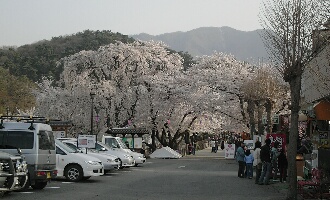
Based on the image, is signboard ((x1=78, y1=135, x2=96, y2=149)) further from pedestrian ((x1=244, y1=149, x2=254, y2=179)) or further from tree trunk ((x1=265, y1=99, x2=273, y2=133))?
tree trunk ((x1=265, y1=99, x2=273, y2=133))

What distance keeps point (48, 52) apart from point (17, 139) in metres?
93.3

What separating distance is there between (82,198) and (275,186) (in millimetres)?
8887

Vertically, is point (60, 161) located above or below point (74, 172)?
above

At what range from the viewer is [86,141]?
27188mm

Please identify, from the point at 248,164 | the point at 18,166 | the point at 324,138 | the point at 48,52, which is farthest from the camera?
the point at 48,52

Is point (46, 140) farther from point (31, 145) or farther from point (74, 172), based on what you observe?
point (74, 172)

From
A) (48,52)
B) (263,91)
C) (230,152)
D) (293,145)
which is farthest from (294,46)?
(48,52)

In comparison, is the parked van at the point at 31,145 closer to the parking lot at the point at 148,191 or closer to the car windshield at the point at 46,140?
the car windshield at the point at 46,140

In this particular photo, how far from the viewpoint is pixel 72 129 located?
195ft

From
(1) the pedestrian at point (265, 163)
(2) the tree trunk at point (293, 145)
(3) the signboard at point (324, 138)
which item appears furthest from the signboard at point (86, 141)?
(2) the tree trunk at point (293, 145)

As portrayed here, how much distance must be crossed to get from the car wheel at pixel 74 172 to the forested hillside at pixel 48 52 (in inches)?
2824

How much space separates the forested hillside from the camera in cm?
9919

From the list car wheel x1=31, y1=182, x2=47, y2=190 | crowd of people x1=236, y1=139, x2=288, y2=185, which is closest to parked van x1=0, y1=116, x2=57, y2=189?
car wheel x1=31, y1=182, x2=47, y2=190

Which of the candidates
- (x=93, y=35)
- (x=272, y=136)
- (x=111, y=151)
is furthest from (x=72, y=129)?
(x=93, y=35)
